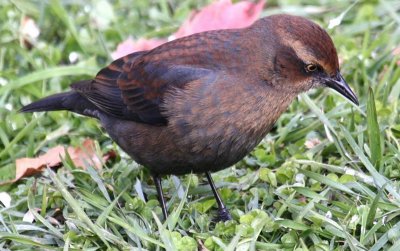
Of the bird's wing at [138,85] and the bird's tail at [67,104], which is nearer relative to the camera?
the bird's wing at [138,85]

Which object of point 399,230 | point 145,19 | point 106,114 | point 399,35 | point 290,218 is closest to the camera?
point 399,230

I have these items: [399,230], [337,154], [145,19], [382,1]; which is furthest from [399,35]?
[399,230]

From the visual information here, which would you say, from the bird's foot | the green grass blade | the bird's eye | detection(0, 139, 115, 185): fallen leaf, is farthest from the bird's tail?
the green grass blade

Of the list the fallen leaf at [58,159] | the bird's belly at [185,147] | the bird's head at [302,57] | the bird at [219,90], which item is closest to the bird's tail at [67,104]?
the fallen leaf at [58,159]

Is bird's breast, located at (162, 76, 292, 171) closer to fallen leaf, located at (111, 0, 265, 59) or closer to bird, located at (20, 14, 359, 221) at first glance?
bird, located at (20, 14, 359, 221)

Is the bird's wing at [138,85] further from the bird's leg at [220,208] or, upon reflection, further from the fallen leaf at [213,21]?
the fallen leaf at [213,21]

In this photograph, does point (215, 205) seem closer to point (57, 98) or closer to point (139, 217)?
point (139, 217)
